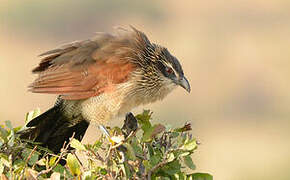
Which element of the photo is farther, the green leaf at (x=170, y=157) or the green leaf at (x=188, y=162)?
the green leaf at (x=188, y=162)

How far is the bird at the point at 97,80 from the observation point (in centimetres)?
446

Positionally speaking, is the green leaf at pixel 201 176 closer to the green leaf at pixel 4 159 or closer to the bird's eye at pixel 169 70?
the green leaf at pixel 4 159

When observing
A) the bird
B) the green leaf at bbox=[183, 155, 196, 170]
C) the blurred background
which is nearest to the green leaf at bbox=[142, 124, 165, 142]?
the green leaf at bbox=[183, 155, 196, 170]

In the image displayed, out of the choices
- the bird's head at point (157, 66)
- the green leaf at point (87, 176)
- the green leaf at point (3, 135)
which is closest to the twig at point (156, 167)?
the green leaf at point (87, 176)

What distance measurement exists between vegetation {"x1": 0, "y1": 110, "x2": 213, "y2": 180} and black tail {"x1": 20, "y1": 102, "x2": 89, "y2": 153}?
1.83 ft

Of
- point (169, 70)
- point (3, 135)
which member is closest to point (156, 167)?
point (3, 135)

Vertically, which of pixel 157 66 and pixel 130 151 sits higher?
pixel 157 66

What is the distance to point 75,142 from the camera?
2.95m

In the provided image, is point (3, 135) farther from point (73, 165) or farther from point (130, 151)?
point (130, 151)

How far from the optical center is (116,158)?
118 inches

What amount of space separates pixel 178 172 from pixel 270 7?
65.4 feet

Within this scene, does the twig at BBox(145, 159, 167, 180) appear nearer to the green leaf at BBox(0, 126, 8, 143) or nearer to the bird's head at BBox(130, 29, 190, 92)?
the green leaf at BBox(0, 126, 8, 143)

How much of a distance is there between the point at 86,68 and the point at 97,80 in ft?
0.40

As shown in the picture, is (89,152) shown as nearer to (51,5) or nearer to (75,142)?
(75,142)
